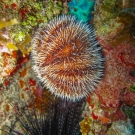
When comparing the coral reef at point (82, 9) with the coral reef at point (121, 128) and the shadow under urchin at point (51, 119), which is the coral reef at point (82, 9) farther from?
the coral reef at point (121, 128)

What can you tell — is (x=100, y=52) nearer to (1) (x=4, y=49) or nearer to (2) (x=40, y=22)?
(2) (x=40, y=22)

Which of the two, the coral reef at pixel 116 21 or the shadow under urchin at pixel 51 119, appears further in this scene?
the shadow under urchin at pixel 51 119

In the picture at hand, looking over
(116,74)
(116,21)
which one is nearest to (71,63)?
(116,74)

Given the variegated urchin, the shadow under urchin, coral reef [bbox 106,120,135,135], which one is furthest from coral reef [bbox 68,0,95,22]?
coral reef [bbox 106,120,135,135]

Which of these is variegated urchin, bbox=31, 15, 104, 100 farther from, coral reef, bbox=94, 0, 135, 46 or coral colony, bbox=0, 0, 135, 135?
coral reef, bbox=94, 0, 135, 46

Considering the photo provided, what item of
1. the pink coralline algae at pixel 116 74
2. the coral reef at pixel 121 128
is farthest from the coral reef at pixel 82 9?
the coral reef at pixel 121 128

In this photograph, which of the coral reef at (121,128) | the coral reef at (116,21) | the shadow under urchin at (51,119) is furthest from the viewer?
the shadow under urchin at (51,119)

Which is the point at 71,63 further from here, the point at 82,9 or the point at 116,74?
the point at 82,9
